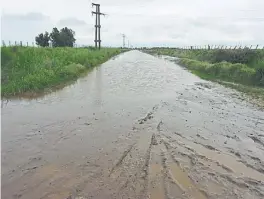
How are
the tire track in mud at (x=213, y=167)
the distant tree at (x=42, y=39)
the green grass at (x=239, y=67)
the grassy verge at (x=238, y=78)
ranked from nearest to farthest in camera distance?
the tire track in mud at (x=213, y=167) → the grassy verge at (x=238, y=78) → the green grass at (x=239, y=67) → the distant tree at (x=42, y=39)

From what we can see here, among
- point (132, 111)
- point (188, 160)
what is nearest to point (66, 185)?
point (188, 160)

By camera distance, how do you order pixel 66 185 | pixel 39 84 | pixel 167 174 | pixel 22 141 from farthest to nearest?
1. pixel 39 84
2. pixel 22 141
3. pixel 167 174
4. pixel 66 185

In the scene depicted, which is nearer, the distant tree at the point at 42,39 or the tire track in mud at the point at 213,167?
the tire track in mud at the point at 213,167

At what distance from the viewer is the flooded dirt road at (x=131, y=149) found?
5.06m

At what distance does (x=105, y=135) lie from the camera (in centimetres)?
795

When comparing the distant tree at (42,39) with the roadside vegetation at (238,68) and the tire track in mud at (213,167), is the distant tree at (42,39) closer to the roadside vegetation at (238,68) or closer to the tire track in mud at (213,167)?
the roadside vegetation at (238,68)

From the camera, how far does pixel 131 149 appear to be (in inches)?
271

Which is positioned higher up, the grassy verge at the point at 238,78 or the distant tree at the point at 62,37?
the distant tree at the point at 62,37

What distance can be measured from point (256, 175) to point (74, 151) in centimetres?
393

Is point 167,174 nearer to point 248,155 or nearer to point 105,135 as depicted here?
point 248,155

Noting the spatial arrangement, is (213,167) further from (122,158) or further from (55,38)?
(55,38)

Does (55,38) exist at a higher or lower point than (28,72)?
higher

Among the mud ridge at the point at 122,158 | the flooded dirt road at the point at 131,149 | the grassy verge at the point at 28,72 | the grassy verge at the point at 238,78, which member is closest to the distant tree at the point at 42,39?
the grassy verge at the point at 28,72

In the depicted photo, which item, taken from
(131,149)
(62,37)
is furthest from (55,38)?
(131,149)
